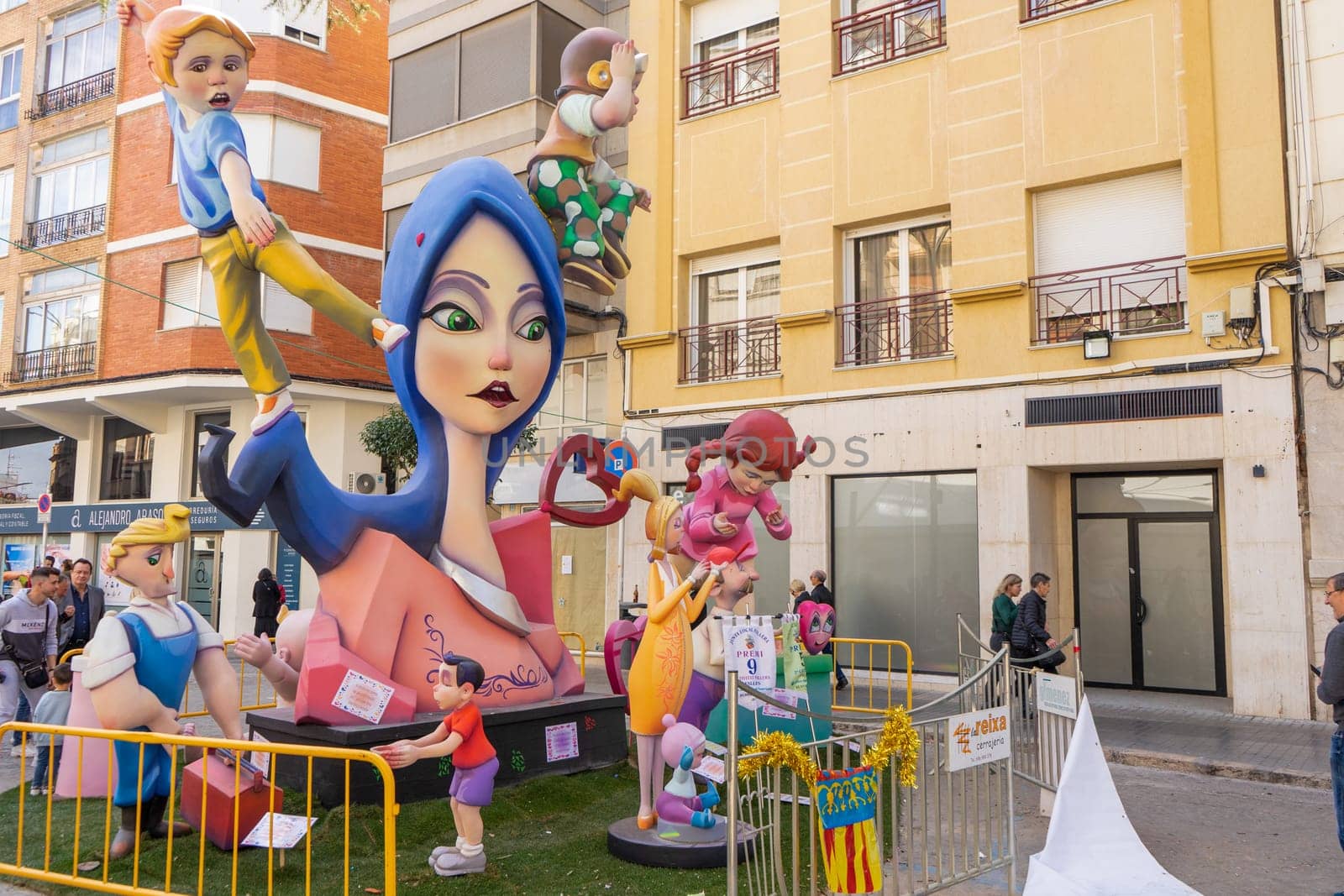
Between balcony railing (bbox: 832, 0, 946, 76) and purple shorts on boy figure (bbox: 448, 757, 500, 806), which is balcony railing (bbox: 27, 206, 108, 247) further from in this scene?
purple shorts on boy figure (bbox: 448, 757, 500, 806)

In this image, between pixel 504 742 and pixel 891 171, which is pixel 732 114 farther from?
pixel 504 742

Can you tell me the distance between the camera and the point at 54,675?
798 centimetres

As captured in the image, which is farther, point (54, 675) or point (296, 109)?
point (296, 109)

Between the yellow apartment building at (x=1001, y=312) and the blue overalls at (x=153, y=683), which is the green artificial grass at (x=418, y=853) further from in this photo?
the yellow apartment building at (x=1001, y=312)

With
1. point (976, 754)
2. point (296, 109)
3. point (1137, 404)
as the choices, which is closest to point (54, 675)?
point (976, 754)

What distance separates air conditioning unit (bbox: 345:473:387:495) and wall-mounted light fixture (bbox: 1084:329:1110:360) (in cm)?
1226

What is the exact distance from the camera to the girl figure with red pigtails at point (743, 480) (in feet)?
29.4

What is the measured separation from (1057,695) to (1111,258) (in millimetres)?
7950

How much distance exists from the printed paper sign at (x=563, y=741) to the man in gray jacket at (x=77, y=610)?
5048 mm

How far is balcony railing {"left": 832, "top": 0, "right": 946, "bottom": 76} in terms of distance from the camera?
48.1ft

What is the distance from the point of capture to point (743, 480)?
9.07m

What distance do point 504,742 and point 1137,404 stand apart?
8.73 metres

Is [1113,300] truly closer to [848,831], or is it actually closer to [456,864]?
[848,831]

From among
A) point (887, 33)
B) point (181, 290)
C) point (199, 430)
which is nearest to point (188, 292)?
point (181, 290)
